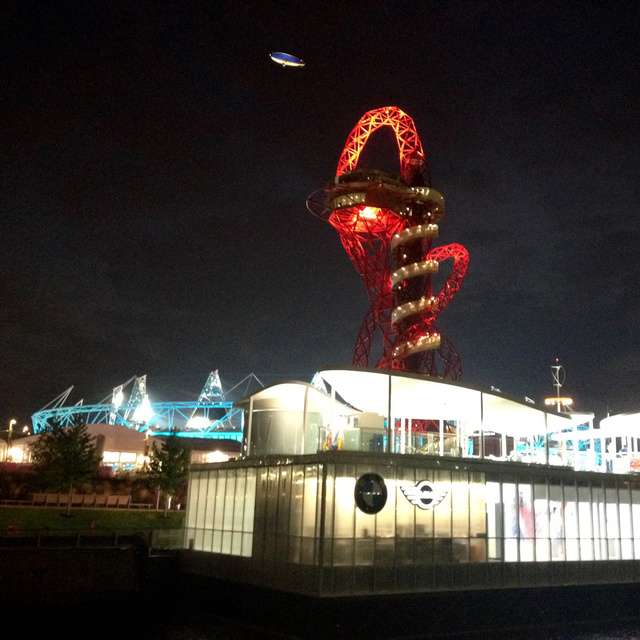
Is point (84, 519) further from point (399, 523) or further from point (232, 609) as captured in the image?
point (399, 523)

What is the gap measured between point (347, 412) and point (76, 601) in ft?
44.9

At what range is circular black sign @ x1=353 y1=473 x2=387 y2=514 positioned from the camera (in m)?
25.0

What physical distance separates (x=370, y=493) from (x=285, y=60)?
23.2 meters

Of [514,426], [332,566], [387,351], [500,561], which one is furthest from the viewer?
[387,351]

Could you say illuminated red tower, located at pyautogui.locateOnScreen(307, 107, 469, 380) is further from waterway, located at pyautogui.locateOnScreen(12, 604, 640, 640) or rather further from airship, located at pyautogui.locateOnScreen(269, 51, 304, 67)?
waterway, located at pyautogui.locateOnScreen(12, 604, 640, 640)

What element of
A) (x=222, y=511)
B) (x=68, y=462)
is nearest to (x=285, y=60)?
(x=222, y=511)

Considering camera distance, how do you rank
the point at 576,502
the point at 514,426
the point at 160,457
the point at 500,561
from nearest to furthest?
1. the point at 500,561
2. the point at 576,502
3. the point at 514,426
4. the point at 160,457

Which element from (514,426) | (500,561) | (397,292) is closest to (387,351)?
(397,292)

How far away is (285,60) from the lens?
122 ft

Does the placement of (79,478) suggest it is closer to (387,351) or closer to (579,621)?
(387,351)

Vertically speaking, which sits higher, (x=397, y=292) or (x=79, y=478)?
(x=397, y=292)

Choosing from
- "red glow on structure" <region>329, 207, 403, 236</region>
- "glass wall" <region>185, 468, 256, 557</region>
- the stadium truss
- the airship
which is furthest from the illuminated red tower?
the stadium truss

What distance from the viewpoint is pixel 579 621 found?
29.7 metres

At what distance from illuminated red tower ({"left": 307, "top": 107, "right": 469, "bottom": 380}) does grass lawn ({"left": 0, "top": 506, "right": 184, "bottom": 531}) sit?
18.3 meters
